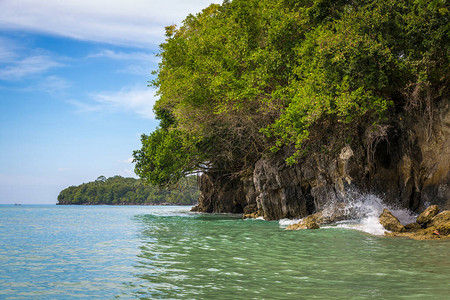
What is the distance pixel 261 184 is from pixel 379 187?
22.8 feet

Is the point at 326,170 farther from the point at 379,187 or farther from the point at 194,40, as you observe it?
the point at 194,40

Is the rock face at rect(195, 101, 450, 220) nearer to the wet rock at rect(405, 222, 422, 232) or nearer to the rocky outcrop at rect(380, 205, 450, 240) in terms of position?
the rocky outcrop at rect(380, 205, 450, 240)

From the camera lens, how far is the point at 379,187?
680 inches

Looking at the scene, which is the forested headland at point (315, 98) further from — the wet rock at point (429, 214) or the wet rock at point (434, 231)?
the wet rock at point (434, 231)

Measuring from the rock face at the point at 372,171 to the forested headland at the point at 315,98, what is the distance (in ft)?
0.18

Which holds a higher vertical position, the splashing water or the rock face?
the rock face

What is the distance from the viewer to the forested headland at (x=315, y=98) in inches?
555

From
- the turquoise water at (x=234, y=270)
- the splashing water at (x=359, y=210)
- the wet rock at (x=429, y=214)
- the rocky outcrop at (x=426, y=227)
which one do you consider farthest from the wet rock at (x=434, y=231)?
the splashing water at (x=359, y=210)

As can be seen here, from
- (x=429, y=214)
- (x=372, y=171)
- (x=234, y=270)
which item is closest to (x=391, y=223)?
(x=429, y=214)

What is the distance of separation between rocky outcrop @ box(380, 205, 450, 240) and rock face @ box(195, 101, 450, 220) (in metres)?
1.89

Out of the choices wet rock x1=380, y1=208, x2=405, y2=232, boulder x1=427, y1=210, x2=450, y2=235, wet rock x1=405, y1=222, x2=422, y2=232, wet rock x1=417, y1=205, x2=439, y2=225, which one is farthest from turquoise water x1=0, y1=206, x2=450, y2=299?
wet rock x1=417, y1=205, x2=439, y2=225

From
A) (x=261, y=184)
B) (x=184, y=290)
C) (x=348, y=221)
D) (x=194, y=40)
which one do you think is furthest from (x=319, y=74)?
(x=184, y=290)

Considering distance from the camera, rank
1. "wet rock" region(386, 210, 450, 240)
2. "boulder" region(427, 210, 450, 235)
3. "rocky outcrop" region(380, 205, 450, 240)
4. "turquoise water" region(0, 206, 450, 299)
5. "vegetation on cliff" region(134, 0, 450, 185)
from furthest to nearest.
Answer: "vegetation on cliff" region(134, 0, 450, 185), "boulder" region(427, 210, 450, 235), "rocky outcrop" region(380, 205, 450, 240), "wet rock" region(386, 210, 450, 240), "turquoise water" region(0, 206, 450, 299)

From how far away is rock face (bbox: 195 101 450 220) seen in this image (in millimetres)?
14812
